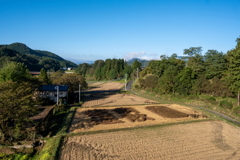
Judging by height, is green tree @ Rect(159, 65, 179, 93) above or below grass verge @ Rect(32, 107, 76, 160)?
above

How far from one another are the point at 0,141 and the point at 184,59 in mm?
56676

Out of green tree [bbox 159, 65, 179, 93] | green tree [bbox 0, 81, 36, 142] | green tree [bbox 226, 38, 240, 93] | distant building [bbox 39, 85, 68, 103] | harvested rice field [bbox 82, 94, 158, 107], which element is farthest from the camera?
green tree [bbox 159, 65, 179, 93]

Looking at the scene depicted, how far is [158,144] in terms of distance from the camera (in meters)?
12.3

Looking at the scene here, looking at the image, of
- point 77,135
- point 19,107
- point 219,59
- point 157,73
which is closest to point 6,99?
point 19,107

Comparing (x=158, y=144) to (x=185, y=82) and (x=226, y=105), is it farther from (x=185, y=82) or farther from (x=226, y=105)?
(x=185, y=82)

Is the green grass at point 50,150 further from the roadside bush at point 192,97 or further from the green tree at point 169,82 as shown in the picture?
the green tree at point 169,82

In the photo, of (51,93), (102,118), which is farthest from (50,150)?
(51,93)

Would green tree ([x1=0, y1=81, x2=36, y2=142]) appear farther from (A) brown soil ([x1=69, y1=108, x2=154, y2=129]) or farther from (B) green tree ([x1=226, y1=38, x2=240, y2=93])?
(B) green tree ([x1=226, y1=38, x2=240, y2=93])

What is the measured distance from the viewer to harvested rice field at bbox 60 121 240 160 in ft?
34.4

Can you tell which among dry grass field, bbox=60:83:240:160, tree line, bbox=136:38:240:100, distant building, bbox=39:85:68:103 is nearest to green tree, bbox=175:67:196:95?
tree line, bbox=136:38:240:100

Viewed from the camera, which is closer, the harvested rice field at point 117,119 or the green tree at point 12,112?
the green tree at point 12,112

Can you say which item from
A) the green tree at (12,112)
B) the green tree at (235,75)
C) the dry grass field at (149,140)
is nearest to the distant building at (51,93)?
the dry grass field at (149,140)

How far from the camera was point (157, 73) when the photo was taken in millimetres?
47125

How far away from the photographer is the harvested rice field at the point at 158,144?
1050 cm
